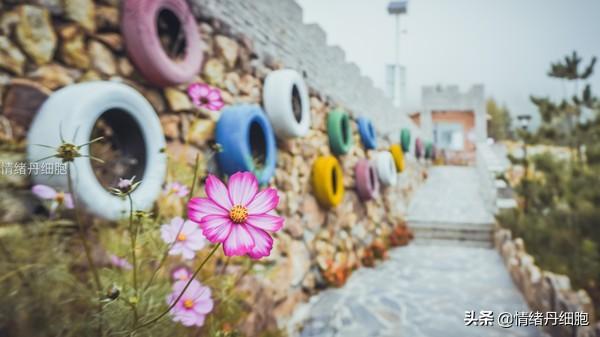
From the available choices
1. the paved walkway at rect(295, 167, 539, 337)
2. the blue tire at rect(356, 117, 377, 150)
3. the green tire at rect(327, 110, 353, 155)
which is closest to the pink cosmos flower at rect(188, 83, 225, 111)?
the paved walkway at rect(295, 167, 539, 337)

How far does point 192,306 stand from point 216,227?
429 mm

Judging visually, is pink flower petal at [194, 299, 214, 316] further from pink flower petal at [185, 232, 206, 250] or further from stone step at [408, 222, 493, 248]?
stone step at [408, 222, 493, 248]

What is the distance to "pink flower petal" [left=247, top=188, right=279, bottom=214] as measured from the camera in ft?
1.76

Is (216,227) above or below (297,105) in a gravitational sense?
below

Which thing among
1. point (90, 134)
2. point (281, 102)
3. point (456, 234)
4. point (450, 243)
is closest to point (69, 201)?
point (90, 134)

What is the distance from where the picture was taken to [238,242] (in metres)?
0.50

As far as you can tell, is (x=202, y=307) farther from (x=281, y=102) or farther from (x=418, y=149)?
(x=418, y=149)

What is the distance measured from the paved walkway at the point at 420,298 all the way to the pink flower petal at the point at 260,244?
2227 mm

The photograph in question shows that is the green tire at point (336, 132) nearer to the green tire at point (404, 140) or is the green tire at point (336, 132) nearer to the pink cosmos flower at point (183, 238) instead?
the pink cosmos flower at point (183, 238)

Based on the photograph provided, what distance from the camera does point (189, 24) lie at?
5.90 ft

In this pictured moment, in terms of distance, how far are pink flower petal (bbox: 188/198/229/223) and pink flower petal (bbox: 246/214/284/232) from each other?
0.13 ft

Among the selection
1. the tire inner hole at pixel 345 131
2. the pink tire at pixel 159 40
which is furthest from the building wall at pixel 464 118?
the pink tire at pixel 159 40

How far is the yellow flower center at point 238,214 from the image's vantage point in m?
0.52

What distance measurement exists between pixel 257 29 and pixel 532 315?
3.10m
